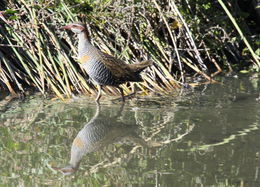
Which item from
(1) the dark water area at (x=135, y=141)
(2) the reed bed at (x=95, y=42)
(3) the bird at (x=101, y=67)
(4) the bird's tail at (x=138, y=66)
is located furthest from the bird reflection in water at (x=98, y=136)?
(2) the reed bed at (x=95, y=42)

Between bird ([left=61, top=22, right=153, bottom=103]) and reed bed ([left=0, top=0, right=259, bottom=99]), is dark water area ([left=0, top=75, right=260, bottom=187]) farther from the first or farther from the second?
reed bed ([left=0, top=0, right=259, bottom=99])

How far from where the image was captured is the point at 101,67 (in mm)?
6656

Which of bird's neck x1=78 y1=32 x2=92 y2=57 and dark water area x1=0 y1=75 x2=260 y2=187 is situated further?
bird's neck x1=78 y1=32 x2=92 y2=57

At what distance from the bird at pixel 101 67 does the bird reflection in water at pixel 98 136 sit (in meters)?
0.64

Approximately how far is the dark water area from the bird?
0.91 ft

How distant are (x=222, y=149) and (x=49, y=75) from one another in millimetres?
3071

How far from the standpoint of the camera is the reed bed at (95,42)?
284 inches

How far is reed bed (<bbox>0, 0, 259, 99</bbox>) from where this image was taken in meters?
7.20

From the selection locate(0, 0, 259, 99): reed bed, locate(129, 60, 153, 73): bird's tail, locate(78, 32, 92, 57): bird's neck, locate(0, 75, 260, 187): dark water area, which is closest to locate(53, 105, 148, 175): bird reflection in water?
locate(0, 75, 260, 187): dark water area

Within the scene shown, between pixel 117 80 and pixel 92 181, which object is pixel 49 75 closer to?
pixel 117 80

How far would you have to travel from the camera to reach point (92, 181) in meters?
4.23

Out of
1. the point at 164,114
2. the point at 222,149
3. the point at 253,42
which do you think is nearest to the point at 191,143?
the point at 222,149

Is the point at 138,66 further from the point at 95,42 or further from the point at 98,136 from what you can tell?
the point at 98,136

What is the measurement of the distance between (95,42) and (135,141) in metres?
2.79
